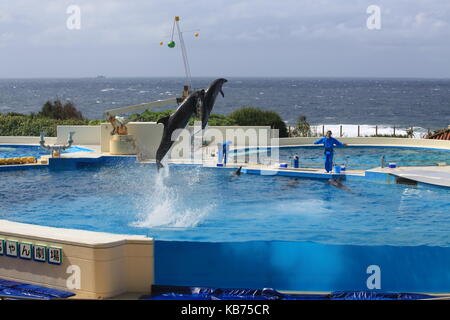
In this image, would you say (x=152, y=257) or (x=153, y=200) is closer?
(x=152, y=257)

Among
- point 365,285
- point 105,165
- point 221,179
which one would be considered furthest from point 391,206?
point 105,165

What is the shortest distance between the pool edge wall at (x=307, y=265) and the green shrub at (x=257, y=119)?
17341 mm

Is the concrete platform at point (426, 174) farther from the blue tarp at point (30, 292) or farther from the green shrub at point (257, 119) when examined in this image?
the blue tarp at point (30, 292)

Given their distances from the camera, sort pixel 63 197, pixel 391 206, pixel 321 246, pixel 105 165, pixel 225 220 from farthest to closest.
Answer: pixel 105 165 < pixel 63 197 < pixel 391 206 < pixel 225 220 < pixel 321 246

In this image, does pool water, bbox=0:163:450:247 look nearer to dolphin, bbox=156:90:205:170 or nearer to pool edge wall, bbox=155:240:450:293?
pool edge wall, bbox=155:240:450:293

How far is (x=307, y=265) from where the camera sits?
7727 mm

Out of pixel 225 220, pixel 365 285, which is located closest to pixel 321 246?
pixel 365 285

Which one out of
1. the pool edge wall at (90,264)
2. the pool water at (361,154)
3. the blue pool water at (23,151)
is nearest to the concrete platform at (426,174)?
the pool water at (361,154)

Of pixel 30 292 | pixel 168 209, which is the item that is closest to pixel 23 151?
pixel 168 209

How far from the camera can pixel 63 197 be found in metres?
14.1

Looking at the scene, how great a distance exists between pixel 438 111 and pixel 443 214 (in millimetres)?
72523
